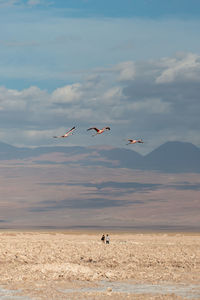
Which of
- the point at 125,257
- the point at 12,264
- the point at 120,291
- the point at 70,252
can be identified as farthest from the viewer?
the point at 70,252

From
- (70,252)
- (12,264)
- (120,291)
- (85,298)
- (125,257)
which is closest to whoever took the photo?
(85,298)

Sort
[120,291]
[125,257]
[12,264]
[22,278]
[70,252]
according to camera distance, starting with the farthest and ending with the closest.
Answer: [70,252], [125,257], [12,264], [22,278], [120,291]

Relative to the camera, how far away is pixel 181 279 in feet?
A: 105

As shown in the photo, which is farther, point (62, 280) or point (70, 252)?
point (70, 252)

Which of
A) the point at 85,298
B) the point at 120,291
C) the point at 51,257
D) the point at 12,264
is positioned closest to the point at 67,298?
the point at 85,298

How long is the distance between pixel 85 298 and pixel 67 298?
82 centimetres

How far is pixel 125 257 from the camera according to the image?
144 feet

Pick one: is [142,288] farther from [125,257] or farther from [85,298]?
[125,257]

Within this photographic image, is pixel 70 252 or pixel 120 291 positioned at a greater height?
pixel 70 252

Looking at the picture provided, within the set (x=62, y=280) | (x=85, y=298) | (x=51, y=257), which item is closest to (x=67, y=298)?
(x=85, y=298)

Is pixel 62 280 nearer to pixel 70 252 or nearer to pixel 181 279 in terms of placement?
pixel 181 279

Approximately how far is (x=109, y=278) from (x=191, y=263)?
32.8 ft

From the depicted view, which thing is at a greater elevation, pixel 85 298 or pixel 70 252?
pixel 70 252

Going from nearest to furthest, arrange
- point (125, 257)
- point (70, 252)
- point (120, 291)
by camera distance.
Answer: point (120, 291)
point (125, 257)
point (70, 252)
